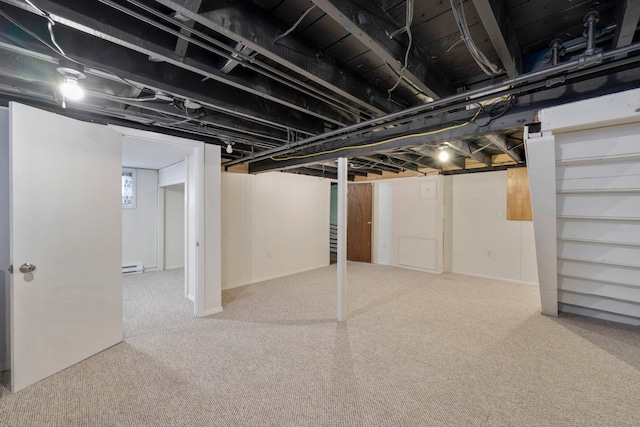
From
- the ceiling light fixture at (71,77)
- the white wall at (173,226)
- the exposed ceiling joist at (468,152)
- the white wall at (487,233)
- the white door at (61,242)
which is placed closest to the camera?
the ceiling light fixture at (71,77)

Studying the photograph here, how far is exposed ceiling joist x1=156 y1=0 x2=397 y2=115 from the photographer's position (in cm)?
120

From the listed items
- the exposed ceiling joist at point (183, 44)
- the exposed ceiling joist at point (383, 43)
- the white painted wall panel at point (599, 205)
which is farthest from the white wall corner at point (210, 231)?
the white painted wall panel at point (599, 205)

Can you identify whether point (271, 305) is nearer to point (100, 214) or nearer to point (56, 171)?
point (100, 214)

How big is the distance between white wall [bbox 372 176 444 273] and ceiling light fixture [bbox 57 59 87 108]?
5251mm

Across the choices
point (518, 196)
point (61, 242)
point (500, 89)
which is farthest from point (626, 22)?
point (518, 196)

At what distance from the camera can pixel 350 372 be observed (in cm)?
215

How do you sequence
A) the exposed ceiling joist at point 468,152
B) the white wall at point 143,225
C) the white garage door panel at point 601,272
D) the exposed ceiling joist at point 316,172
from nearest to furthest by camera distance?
the white garage door panel at point 601,272 → the exposed ceiling joist at point 468,152 → the white wall at point 143,225 → the exposed ceiling joist at point 316,172

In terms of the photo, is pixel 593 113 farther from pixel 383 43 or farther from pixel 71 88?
pixel 71 88

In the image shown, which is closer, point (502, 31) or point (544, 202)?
point (502, 31)

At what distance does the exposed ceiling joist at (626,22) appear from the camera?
1103 mm

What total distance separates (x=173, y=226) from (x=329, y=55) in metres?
5.37

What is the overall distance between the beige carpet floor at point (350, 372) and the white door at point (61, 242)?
217 millimetres

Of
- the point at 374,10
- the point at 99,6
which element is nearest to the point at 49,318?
the point at 99,6

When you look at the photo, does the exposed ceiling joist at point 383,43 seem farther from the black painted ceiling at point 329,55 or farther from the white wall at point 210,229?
the white wall at point 210,229
